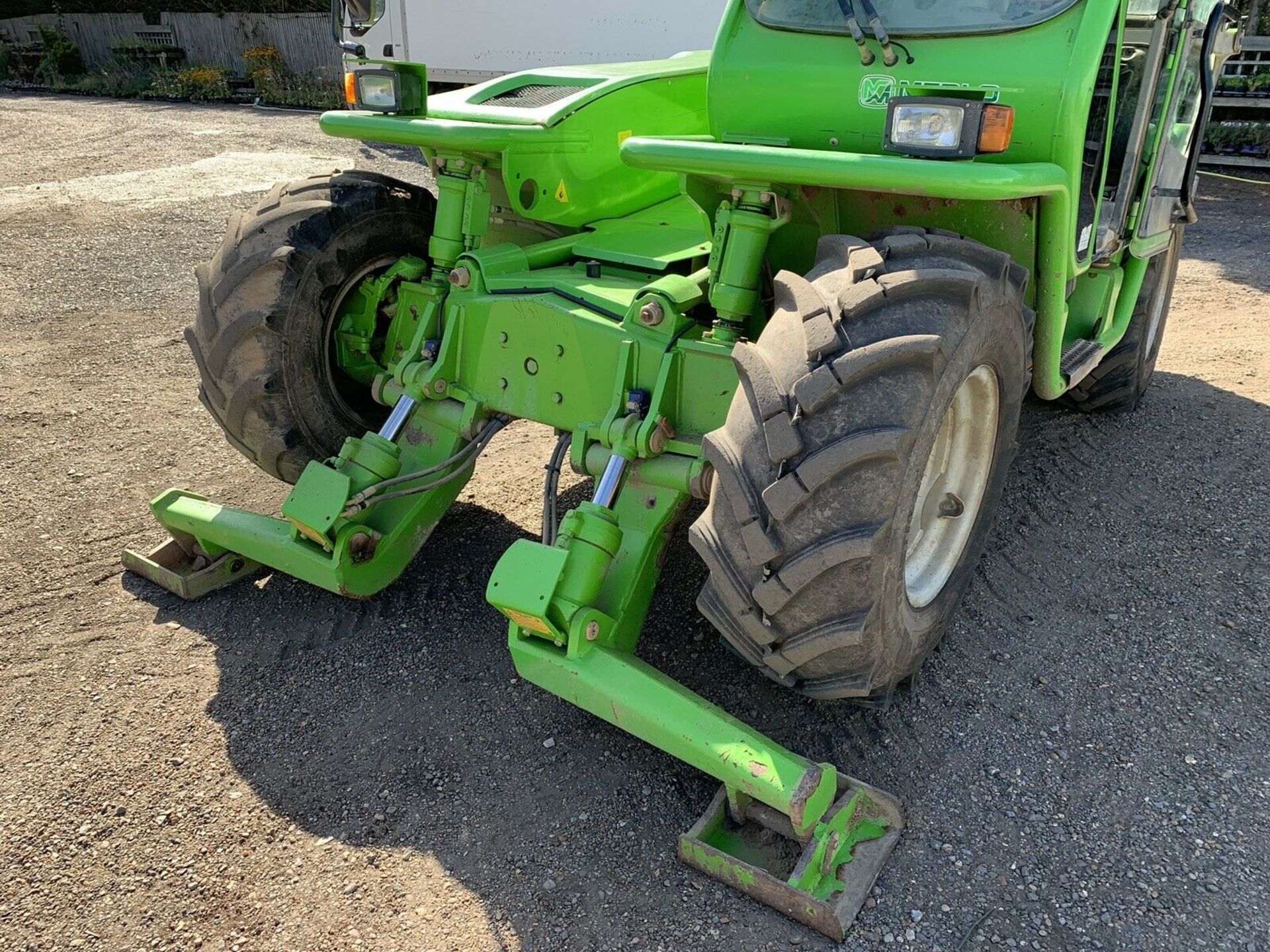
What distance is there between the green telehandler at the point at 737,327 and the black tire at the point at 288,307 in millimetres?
13

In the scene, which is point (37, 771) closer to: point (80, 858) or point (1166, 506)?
point (80, 858)

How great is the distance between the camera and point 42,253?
7934 mm

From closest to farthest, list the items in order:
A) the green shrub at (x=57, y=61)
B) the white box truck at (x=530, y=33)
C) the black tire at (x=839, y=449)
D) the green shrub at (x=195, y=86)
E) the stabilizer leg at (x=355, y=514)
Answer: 1. the black tire at (x=839, y=449)
2. the stabilizer leg at (x=355, y=514)
3. the white box truck at (x=530, y=33)
4. the green shrub at (x=195, y=86)
5. the green shrub at (x=57, y=61)

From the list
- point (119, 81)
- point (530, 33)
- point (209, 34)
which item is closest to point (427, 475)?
point (530, 33)

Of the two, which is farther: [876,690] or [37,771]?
[37,771]

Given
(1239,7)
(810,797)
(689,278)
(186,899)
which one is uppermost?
(1239,7)

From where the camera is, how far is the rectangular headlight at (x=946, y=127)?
2.29 meters

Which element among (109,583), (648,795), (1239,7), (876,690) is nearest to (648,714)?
(648,795)

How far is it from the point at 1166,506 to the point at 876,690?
2267 mm

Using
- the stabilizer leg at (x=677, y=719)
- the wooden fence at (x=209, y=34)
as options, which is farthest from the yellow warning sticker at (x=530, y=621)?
the wooden fence at (x=209, y=34)

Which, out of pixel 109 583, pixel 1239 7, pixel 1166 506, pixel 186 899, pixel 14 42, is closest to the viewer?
pixel 186 899

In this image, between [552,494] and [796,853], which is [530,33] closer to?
[552,494]

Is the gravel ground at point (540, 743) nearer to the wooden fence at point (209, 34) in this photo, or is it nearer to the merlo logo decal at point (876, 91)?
the merlo logo decal at point (876, 91)

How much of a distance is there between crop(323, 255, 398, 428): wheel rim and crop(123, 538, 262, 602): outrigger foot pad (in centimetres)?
68
